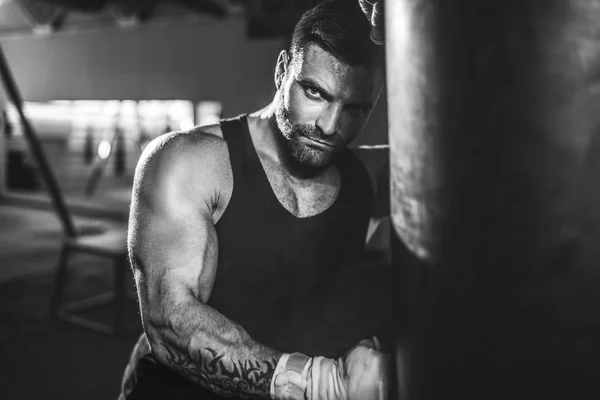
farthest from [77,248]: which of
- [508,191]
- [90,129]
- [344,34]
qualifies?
[90,129]

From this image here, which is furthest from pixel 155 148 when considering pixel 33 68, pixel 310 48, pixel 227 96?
pixel 33 68

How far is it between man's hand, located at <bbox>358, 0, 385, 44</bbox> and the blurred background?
492 mm

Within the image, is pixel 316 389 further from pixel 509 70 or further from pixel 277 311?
pixel 509 70

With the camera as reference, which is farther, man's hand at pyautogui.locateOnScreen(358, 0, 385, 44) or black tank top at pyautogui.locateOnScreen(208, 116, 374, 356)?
black tank top at pyautogui.locateOnScreen(208, 116, 374, 356)

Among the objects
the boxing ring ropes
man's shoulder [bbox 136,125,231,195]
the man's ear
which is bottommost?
the boxing ring ropes

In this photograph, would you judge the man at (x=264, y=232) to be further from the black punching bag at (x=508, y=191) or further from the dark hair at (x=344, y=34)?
the black punching bag at (x=508, y=191)

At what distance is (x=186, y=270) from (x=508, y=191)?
55cm

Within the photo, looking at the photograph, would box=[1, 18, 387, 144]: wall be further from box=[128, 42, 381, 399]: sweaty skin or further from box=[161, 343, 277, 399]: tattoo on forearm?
box=[161, 343, 277, 399]: tattoo on forearm

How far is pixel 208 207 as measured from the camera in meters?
0.88

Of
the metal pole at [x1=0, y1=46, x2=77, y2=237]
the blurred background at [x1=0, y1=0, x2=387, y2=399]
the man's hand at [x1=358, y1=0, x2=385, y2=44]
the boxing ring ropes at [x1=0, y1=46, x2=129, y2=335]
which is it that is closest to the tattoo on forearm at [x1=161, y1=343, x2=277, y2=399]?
the man's hand at [x1=358, y1=0, x2=385, y2=44]

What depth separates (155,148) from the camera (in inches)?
35.1

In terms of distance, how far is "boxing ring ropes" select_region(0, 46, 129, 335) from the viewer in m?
2.26

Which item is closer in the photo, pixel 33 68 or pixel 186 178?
pixel 186 178

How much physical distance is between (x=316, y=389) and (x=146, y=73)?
482 cm
